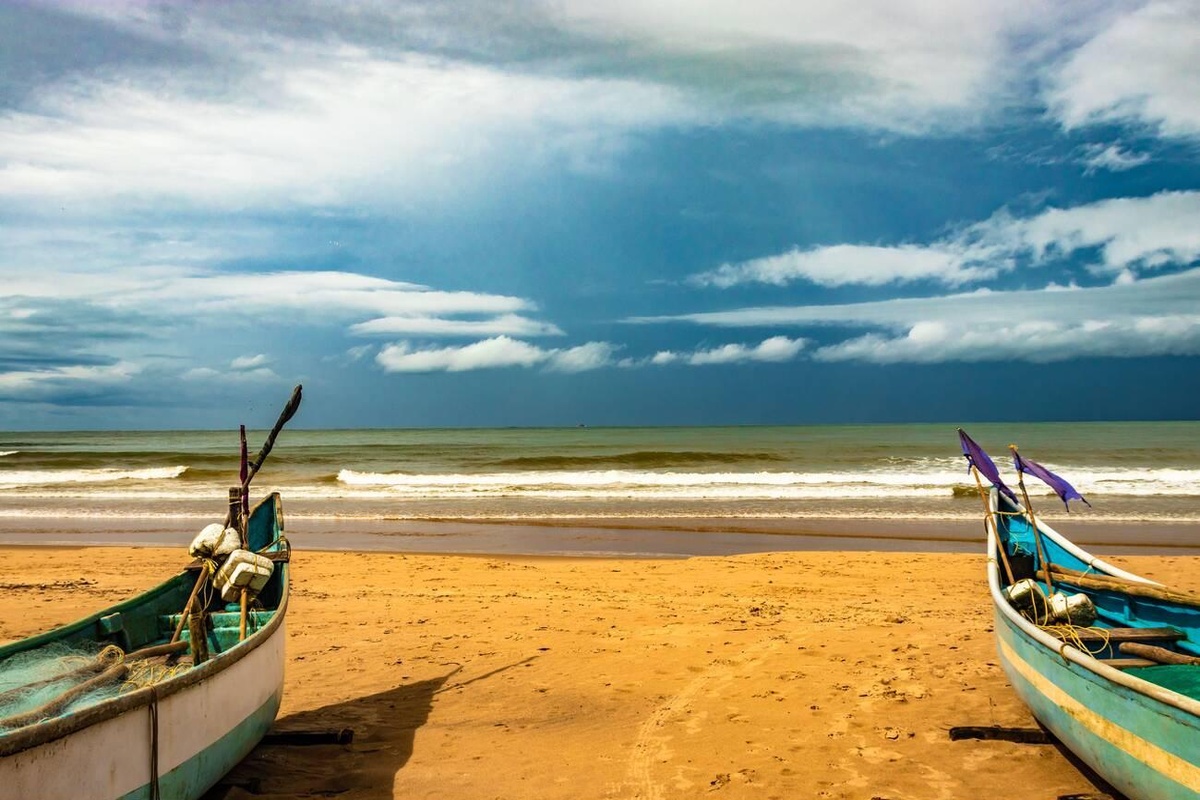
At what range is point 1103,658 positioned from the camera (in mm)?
5770

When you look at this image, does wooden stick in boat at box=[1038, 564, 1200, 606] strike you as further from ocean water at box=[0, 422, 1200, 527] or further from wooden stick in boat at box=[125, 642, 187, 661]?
ocean water at box=[0, 422, 1200, 527]

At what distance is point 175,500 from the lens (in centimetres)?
2472

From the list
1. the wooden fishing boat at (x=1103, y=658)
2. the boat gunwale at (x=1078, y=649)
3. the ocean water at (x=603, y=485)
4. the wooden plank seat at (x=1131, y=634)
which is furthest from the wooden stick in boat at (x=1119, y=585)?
the ocean water at (x=603, y=485)

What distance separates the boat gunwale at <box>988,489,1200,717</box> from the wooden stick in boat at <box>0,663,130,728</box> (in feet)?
17.7

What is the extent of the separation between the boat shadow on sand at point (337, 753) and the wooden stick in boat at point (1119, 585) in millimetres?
5398

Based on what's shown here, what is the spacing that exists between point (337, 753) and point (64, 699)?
2185 millimetres

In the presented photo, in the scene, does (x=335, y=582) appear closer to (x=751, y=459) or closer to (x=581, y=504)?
(x=581, y=504)

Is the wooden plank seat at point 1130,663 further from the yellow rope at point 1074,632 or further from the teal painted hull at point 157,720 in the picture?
the teal painted hull at point 157,720

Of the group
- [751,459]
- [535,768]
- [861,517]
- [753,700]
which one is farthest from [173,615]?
[751,459]

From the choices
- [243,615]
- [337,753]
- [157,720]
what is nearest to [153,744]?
[157,720]

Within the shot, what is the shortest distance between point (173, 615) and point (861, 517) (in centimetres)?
1647

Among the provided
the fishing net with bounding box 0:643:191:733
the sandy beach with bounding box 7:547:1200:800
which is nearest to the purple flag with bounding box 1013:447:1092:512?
the sandy beach with bounding box 7:547:1200:800

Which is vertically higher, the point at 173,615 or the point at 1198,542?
the point at 173,615

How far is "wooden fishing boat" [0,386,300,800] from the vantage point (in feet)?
11.0
